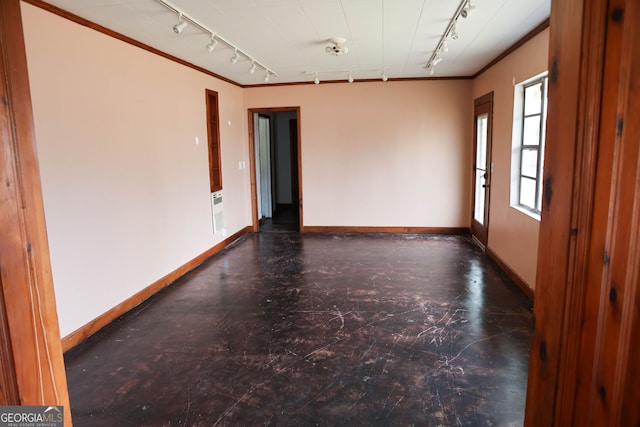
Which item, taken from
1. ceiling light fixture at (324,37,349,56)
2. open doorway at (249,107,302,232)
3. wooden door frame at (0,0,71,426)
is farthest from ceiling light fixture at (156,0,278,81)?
open doorway at (249,107,302,232)

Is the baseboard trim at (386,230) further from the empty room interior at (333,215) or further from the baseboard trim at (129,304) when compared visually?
the baseboard trim at (129,304)

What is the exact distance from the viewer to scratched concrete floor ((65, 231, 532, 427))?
90.9 inches

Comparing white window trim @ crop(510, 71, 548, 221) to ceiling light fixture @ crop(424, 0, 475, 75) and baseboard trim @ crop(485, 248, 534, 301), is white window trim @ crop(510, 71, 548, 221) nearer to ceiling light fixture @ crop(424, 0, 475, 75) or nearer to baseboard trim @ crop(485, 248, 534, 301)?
baseboard trim @ crop(485, 248, 534, 301)

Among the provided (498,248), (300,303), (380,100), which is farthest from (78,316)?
(380,100)

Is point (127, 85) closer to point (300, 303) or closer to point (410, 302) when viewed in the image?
point (300, 303)

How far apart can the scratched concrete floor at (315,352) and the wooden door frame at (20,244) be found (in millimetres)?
1498

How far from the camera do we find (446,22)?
3.58m

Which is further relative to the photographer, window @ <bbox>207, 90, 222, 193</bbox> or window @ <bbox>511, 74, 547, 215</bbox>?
window @ <bbox>207, 90, 222, 193</bbox>

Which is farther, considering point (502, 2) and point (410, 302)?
point (410, 302)

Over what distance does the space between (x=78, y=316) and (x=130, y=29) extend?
8.12 ft

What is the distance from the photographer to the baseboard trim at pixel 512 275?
12.9 ft

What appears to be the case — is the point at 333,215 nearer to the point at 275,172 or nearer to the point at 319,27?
the point at 275,172

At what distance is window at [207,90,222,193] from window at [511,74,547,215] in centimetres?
387

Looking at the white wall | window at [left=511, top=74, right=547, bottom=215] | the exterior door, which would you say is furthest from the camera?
the exterior door
